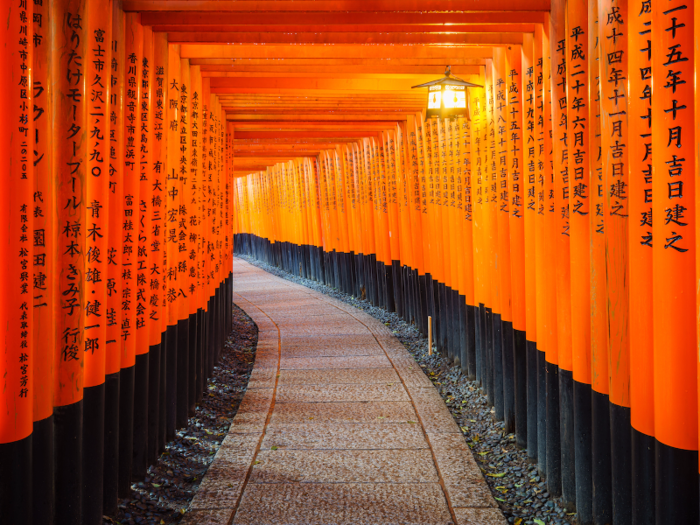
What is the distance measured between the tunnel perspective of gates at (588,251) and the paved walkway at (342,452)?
28.0 inches

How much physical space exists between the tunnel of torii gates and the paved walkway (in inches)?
24.5

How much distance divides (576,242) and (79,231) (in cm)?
294

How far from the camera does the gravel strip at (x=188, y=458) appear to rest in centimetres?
438

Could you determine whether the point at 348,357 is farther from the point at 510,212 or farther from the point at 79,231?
the point at 79,231

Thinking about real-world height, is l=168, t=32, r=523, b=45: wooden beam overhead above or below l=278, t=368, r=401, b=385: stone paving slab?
above

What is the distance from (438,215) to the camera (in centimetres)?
919

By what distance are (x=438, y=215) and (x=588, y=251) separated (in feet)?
17.1

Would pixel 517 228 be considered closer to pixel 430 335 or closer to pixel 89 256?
pixel 89 256

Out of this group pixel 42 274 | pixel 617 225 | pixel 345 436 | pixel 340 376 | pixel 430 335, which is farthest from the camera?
pixel 430 335

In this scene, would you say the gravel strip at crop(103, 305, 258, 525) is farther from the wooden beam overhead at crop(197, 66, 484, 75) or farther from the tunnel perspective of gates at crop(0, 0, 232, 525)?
the wooden beam overhead at crop(197, 66, 484, 75)

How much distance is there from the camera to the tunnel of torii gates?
2846mm

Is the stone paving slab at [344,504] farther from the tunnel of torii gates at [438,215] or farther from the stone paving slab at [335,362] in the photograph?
the stone paving slab at [335,362]

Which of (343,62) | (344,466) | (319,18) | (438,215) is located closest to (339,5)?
(319,18)

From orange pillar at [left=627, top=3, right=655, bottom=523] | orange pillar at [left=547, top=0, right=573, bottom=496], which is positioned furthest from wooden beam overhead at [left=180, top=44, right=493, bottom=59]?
orange pillar at [left=627, top=3, right=655, bottom=523]
